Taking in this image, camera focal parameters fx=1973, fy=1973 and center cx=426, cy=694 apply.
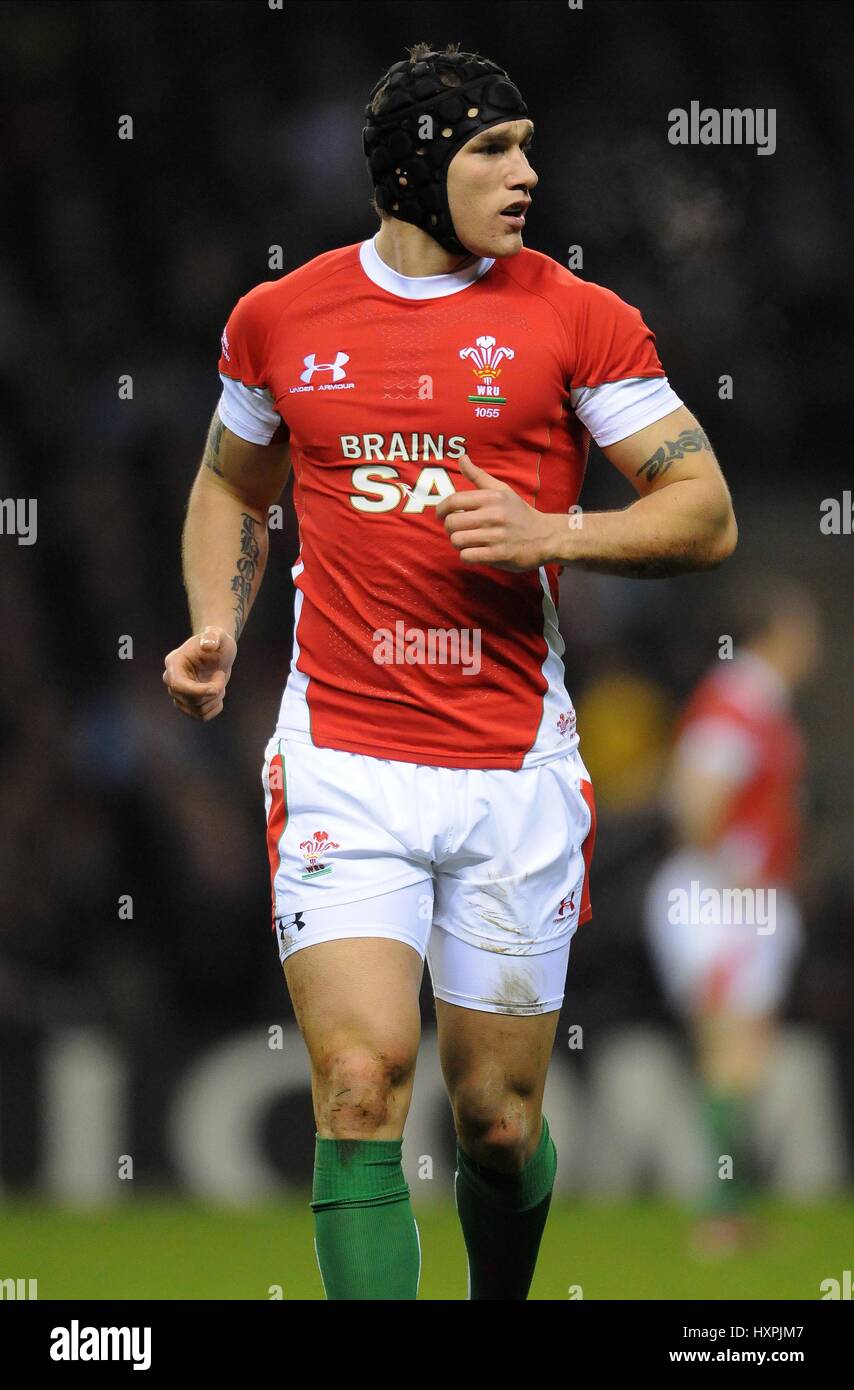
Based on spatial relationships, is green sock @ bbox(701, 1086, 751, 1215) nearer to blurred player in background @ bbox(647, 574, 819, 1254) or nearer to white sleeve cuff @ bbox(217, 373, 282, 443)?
blurred player in background @ bbox(647, 574, 819, 1254)

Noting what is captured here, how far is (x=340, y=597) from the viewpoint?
3.39 m

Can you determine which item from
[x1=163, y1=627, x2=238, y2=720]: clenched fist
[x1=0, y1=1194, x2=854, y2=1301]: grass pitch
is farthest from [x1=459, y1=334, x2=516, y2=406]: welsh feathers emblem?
[x1=0, y1=1194, x2=854, y2=1301]: grass pitch

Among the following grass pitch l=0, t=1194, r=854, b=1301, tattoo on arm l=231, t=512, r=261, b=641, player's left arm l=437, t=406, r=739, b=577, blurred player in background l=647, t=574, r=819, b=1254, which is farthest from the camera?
blurred player in background l=647, t=574, r=819, b=1254

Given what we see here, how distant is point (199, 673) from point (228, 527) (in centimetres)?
50

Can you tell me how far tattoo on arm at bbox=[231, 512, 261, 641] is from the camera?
3.68 meters

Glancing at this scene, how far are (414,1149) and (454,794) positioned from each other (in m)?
2.77

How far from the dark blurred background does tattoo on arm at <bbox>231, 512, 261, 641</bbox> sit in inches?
101

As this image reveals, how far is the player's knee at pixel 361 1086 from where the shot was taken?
122 inches

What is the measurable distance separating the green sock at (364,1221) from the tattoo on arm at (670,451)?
3.91 feet

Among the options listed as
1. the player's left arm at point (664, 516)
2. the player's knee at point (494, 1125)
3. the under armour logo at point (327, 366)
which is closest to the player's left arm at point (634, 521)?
the player's left arm at point (664, 516)

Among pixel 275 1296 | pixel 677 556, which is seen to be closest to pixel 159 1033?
pixel 275 1296

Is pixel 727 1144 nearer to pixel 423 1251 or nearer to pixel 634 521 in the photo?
pixel 423 1251

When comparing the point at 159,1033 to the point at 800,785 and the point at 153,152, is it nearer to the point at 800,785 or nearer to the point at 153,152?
the point at 800,785

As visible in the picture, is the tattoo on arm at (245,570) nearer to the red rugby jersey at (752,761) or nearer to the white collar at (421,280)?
the white collar at (421,280)
